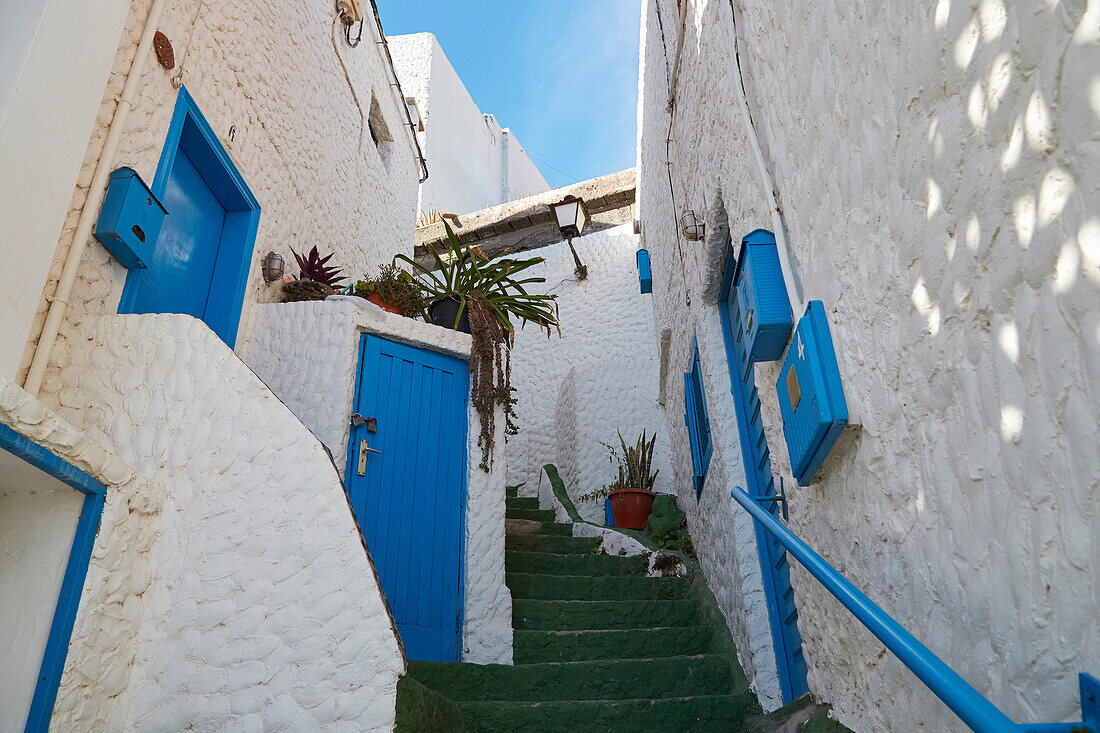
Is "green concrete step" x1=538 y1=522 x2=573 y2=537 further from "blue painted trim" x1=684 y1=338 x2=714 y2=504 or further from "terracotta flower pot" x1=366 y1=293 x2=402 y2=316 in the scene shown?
"terracotta flower pot" x1=366 y1=293 x2=402 y2=316

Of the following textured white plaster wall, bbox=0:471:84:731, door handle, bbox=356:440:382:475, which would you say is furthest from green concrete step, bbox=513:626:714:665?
textured white plaster wall, bbox=0:471:84:731

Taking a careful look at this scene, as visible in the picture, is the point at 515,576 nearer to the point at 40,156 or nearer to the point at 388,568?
the point at 388,568

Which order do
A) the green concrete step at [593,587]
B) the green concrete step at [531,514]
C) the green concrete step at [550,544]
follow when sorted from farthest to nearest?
the green concrete step at [531,514]
the green concrete step at [550,544]
the green concrete step at [593,587]

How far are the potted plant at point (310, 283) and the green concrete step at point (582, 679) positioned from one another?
2.26 metres

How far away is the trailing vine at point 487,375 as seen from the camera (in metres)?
4.25

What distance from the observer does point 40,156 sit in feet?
7.64

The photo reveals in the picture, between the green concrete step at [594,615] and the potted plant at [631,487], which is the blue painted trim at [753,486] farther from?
the potted plant at [631,487]

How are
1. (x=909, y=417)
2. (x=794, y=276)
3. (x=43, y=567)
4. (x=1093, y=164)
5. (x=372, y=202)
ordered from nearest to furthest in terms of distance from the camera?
1. (x=1093, y=164)
2. (x=909, y=417)
3. (x=43, y=567)
4. (x=794, y=276)
5. (x=372, y=202)

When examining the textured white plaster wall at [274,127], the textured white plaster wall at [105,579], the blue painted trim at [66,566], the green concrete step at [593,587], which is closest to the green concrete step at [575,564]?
the green concrete step at [593,587]

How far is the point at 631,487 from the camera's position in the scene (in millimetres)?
6363

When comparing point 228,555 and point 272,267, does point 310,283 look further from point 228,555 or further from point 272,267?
point 228,555

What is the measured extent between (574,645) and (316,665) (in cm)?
188

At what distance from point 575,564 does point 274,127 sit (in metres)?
3.44

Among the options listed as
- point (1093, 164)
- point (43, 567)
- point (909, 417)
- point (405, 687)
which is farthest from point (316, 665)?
point (1093, 164)
